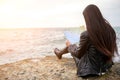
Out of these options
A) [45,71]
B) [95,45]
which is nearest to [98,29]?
[95,45]

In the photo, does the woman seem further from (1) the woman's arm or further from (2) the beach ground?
(2) the beach ground

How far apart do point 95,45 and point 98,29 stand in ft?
0.70

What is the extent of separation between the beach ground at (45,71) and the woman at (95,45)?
0.20 metres

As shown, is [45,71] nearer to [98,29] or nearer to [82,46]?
[82,46]

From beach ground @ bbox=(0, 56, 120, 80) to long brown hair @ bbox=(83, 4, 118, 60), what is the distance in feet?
1.77

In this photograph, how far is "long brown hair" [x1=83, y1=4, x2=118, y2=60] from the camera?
3068 millimetres

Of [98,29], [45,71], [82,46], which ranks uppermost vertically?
[98,29]

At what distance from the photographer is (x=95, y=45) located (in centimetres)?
313

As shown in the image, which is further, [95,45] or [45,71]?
[45,71]

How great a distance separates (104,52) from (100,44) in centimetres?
12

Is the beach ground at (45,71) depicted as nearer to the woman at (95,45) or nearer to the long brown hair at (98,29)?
the woman at (95,45)

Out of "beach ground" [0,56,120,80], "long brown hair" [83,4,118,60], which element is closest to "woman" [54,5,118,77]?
"long brown hair" [83,4,118,60]

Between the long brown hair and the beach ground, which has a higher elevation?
the long brown hair

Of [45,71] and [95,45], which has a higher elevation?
[95,45]
